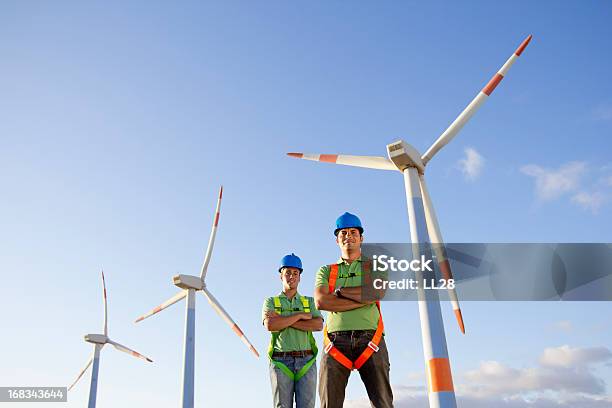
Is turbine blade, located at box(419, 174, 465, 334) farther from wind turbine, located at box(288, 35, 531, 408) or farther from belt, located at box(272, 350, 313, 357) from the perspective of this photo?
belt, located at box(272, 350, 313, 357)

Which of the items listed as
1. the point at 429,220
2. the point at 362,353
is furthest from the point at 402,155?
the point at 362,353

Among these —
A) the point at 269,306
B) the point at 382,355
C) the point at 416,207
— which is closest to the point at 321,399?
the point at 382,355

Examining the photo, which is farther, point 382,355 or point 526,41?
point 526,41

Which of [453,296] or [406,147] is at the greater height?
[406,147]

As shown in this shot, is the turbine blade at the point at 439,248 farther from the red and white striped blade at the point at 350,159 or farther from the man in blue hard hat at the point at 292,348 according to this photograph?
the man in blue hard hat at the point at 292,348

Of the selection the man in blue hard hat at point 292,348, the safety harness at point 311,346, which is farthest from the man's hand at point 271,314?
the safety harness at point 311,346

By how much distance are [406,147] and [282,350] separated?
6.25 metres

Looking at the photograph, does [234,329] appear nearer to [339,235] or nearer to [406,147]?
[406,147]

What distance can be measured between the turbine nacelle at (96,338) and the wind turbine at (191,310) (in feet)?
45.3

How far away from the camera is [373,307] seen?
738 centimetres

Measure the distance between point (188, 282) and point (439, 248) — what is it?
26097 millimetres

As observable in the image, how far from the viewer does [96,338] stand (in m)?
50.7

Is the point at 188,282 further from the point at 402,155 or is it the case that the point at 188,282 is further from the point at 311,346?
the point at 311,346

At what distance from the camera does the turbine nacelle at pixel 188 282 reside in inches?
1389
